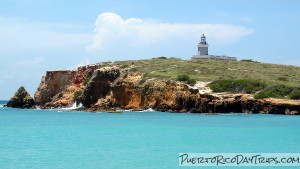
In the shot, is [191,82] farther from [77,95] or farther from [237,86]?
[77,95]

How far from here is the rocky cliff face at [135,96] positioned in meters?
53.6

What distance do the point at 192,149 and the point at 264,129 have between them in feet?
40.0

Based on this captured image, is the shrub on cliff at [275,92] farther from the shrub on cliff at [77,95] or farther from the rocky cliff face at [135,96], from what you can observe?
the shrub on cliff at [77,95]

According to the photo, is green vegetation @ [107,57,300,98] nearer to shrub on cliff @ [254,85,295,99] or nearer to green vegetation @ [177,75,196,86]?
green vegetation @ [177,75,196,86]

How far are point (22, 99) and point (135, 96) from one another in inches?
986

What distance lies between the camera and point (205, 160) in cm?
1803

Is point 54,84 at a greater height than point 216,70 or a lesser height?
lesser

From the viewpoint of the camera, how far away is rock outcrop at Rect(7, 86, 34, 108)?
257 feet

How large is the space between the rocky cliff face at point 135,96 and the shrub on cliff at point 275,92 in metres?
1.25

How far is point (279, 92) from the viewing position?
54.8 meters

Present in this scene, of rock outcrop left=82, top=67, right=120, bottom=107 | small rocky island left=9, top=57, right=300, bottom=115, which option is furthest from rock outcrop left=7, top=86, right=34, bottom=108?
rock outcrop left=82, top=67, right=120, bottom=107

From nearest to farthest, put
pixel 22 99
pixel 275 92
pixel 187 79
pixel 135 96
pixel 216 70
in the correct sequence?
pixel 275 92 → pixel 187 79 → pixel 135 96 → pixel 216 70 → pixel 22 99

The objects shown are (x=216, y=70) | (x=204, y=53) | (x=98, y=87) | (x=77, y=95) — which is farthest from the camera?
(x=204, y=53)

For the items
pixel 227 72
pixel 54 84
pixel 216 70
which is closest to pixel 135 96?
pixel 216 70
